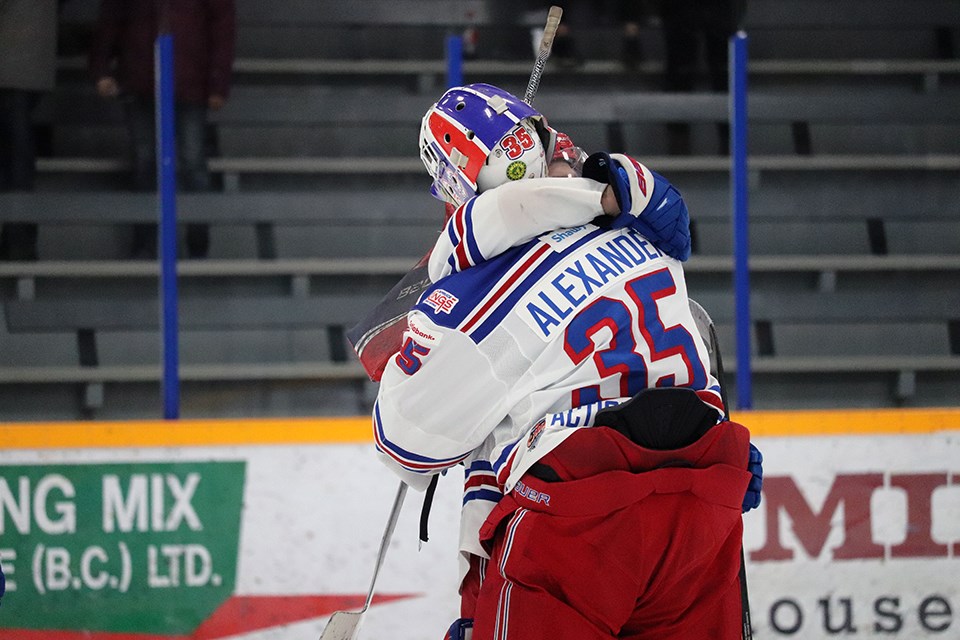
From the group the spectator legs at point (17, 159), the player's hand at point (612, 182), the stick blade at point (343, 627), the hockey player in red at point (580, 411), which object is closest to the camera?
the hockey player in red at point (580, 411)

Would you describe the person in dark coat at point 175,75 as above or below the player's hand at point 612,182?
below

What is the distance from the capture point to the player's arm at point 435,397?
4.42ft

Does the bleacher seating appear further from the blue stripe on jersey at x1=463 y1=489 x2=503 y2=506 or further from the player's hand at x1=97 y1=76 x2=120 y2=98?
the blue stripe on jersey at x1=463 y1=489 x2=503 y2=506

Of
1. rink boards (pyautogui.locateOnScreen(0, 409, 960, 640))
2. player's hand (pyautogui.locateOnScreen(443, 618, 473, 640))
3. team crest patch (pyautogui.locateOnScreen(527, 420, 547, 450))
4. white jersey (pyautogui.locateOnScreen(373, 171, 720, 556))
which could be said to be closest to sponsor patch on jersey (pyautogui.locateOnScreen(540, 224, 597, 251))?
white jersey (pyautogui.locateOnScreen(373, 171, 720, 556))

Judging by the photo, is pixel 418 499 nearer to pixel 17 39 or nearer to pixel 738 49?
pixel 738 49

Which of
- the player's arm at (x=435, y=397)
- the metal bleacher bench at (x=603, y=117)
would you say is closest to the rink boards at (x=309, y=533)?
the metal bleacher bench at (x=603, y=117)

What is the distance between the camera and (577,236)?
1.41 meters

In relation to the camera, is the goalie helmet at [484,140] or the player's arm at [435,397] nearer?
the player's arm at [435,397]

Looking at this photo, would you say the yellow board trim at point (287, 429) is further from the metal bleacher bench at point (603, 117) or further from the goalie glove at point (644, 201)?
the goalie glove at point (644, 201)

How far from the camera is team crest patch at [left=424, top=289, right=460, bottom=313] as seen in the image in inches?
53.7

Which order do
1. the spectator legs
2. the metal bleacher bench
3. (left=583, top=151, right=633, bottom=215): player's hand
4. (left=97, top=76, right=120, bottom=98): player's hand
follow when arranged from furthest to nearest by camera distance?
the metal bleacher bench, (left=97, top=76, right=120, bottom=98): player's hand, the spectator legs, (left=583, top=151, right=633, bottom=215): player's hand

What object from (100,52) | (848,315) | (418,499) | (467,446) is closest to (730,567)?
(467,446)

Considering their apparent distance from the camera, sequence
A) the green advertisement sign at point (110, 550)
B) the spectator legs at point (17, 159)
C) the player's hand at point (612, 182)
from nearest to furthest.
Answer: the player's hand at point (612, 182), the green advertisement sign at point (110, 550), the spectator legs at point (17, 159)

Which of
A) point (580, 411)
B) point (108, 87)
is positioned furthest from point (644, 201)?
point (108, 87)
